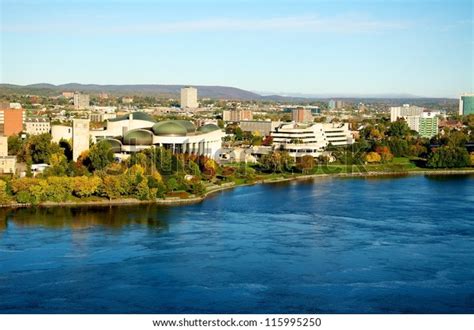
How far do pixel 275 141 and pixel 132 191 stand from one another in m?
6.70

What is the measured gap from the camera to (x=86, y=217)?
8.12 metres

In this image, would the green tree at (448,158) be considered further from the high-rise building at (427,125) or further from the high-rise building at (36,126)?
the high-rise building at (36,126)

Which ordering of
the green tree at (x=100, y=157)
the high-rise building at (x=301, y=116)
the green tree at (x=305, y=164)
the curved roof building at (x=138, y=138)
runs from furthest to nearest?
the high-rise building at (x=301, y=116) < the green tree at (x=305, y=164) < the curved roof building at (x=138, y=138) < the green tree at (x=100, y=157)

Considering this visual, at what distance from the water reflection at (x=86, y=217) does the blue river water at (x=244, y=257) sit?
0.03 ft

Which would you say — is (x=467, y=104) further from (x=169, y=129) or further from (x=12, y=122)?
(x=169, y=129)

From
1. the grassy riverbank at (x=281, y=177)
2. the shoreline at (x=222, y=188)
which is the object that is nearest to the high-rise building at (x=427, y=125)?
the grassy riverbank at (x=281, y=177)

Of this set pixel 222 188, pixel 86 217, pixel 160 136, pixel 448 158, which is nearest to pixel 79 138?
pixel 160 136

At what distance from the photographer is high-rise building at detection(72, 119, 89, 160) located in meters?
11.4

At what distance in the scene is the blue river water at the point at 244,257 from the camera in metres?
5.12

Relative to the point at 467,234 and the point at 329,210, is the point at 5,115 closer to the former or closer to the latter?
the point at 329,210

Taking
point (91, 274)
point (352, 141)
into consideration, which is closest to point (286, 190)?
point (91, 274)

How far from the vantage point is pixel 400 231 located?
7.43 m

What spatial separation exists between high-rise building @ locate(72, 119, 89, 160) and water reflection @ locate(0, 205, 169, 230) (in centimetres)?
289

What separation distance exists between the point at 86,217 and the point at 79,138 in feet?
11.6
